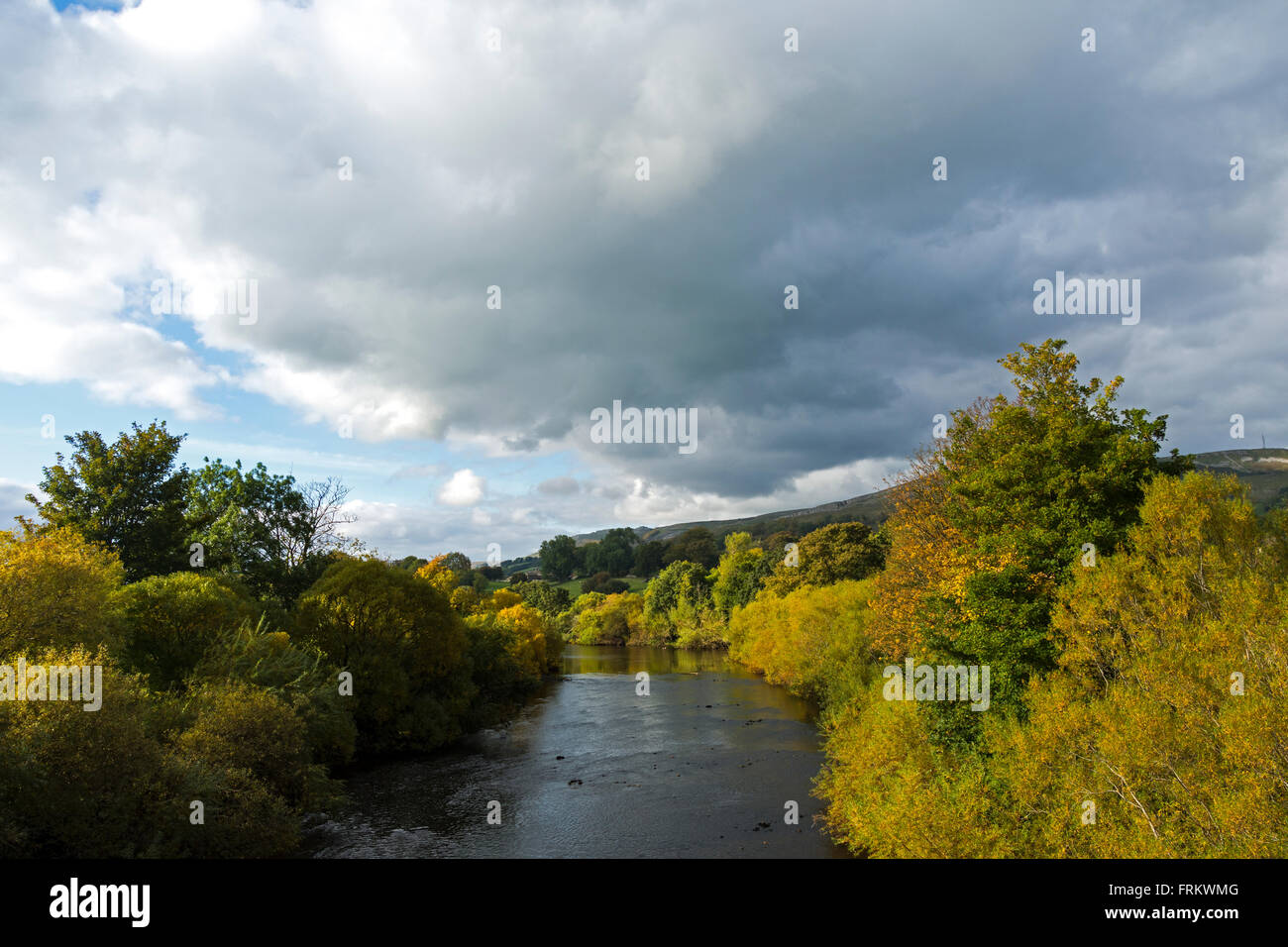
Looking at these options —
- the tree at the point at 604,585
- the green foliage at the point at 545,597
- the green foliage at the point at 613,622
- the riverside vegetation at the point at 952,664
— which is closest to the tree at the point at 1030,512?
the riverside vegetation at the point at 952,664

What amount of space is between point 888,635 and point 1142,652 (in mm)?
17992

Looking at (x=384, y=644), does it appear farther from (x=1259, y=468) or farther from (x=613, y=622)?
(x=1259, y=468)

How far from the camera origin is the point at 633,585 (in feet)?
598

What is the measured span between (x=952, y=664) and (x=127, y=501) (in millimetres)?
51282

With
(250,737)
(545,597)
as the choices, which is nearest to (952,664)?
(250,737)

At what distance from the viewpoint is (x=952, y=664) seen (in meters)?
24.4

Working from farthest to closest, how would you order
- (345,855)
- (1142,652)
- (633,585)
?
1. (633,585)
2. (345,855)
3. (1142,652)

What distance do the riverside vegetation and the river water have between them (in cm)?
218

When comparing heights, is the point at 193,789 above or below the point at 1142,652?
below

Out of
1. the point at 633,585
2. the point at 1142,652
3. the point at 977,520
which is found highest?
the point at 977,520

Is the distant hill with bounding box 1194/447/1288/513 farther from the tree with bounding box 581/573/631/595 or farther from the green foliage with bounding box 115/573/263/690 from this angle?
the green foliage with bounding box 115/573/263/690
